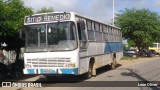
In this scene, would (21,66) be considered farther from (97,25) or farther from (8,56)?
(8,56)

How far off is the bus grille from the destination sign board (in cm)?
181

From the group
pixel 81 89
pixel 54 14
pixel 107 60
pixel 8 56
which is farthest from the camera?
pixel 8 56

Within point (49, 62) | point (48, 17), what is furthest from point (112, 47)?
point (49, 62)

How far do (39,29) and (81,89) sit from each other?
149 inches

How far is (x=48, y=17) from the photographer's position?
15812 millimetres

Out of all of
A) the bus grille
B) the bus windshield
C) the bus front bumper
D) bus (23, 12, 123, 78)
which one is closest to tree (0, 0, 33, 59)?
bus (23, 12, 123, 78)

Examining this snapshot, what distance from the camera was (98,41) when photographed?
64.1 feet

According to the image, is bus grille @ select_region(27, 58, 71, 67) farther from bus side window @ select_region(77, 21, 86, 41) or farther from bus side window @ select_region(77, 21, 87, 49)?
bus side window @ select_region(77, 21, 86, 41)

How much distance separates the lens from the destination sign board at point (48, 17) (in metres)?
15.5

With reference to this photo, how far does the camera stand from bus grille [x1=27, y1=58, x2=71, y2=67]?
15.2 m

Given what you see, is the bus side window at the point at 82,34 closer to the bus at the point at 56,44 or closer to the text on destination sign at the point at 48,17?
the bus at the point at 56,44

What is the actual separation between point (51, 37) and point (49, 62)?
1.13 metres

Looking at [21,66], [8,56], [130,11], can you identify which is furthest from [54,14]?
[130,11]

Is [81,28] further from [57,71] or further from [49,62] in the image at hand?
[57,71]
